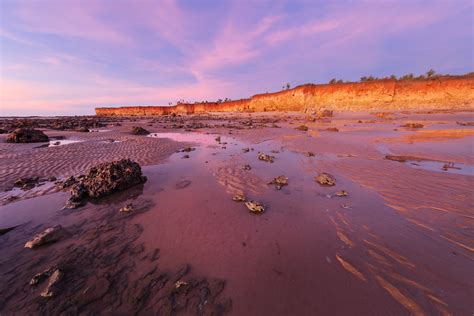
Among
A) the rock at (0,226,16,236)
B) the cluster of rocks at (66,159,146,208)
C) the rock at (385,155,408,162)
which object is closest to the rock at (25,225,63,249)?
the rock at (0,226,16,236)

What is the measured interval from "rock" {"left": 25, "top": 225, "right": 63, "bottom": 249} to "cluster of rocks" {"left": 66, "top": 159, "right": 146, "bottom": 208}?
112cm

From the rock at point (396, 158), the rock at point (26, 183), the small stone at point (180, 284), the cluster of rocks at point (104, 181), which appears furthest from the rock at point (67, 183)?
the rock at point (396, 158)

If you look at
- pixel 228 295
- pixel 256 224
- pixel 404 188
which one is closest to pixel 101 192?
pixel 256 224

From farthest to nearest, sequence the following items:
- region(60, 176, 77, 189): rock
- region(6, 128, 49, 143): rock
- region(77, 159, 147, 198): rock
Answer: region(6, 128, 49, 143): rock → region(60, 176, 77, 189): rock → region(77, 159, 147, 198): rock

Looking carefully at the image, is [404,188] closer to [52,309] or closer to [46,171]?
[52,309]

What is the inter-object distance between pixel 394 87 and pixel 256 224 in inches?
1714

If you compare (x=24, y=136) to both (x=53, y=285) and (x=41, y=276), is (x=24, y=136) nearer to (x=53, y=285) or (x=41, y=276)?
(x=41, y=276)

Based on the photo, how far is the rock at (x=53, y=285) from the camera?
2.08 m

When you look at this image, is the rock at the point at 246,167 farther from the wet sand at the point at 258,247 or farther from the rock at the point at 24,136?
the rock at the point at 24,136

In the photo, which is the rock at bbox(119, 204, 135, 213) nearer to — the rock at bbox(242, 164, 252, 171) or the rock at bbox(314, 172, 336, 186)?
the rock at bbox(242, 164, 252, 171)

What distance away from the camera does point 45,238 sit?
2.93m

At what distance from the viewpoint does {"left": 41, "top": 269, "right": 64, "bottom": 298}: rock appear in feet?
6.82

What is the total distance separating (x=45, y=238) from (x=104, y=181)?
192cm

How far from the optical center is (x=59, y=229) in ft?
10.3
